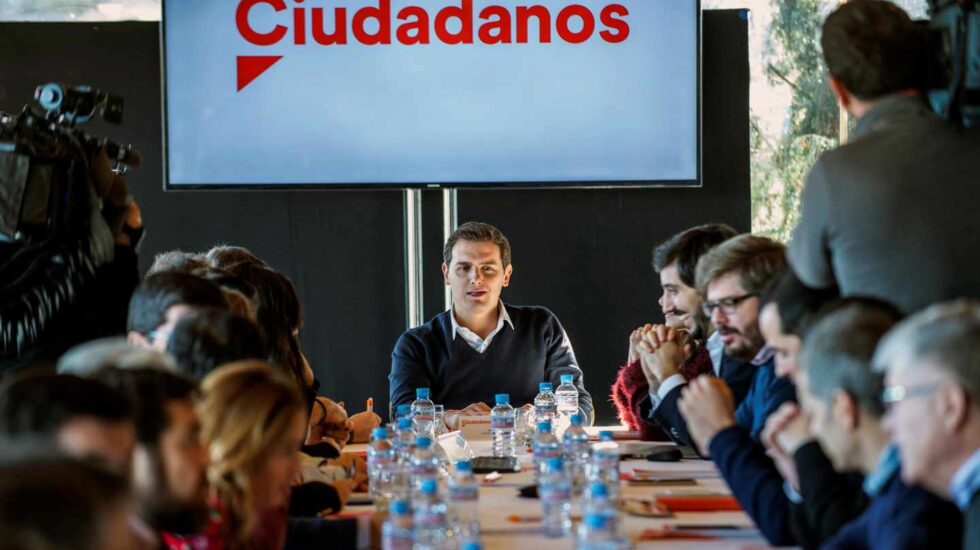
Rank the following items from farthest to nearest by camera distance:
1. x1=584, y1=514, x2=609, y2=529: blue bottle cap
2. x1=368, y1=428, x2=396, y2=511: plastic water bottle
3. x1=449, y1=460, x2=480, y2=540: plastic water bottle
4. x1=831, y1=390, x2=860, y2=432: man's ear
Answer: x1=368, y1=428, x2=396, y2=511: plastic water bottle, x1=449, y1=460, x2=480, y2=540: plastic water bottle, x1=584, y1=514, x2=609, y2=529: blue bottle cap, x1=831, y1=390, x2=860, y2=432: man's ear

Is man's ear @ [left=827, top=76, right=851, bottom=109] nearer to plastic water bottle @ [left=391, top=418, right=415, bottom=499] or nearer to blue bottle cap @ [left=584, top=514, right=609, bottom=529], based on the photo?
blue bottle cap @ [left=584, top=514, right=609, bottom=529]

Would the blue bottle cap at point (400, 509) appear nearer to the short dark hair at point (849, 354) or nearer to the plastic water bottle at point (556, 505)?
the plastic water bottle at point (556, 505)

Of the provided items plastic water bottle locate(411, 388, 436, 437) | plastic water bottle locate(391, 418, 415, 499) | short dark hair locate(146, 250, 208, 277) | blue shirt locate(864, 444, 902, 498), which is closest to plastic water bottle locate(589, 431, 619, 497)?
plastic water bottle locate(391, 418, 415, 499)

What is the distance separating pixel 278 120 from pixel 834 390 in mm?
3898

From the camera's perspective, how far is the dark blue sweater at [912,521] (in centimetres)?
203

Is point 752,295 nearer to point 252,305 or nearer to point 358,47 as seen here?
point 252,305

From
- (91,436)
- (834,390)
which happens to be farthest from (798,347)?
(91,436)

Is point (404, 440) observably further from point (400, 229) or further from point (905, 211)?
point (400, 229)

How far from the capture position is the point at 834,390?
225 cm

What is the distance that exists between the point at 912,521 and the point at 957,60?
1079 mm

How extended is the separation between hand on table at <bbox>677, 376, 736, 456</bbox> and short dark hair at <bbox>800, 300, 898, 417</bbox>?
0.58m

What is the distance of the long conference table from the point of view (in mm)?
2654

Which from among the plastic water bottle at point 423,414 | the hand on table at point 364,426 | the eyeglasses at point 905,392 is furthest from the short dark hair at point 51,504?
the hand on table at point 364,426

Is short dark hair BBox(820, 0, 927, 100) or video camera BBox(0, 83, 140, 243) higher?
short dark hair BBox(820, 0, 927, 100)
